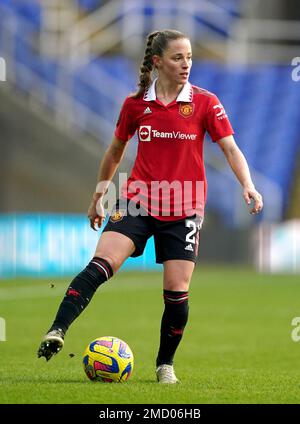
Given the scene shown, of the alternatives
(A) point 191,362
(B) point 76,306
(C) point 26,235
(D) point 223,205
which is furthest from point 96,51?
(B) point 76,306

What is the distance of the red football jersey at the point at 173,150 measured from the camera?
6.70 metres

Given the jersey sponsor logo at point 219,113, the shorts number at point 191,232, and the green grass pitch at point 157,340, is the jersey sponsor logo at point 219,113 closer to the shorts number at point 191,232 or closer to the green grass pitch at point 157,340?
the shorts number at point 191,232

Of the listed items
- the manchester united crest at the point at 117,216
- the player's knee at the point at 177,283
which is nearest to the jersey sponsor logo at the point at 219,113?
the manchester united crest at the point at 117,216

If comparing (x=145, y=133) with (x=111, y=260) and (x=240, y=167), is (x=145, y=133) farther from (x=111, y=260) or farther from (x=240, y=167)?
(x=111, y=260)

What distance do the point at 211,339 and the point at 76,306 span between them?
13.7 ft

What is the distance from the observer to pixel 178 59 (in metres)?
6.68

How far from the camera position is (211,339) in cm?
1047

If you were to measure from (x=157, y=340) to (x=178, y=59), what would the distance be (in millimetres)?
4241

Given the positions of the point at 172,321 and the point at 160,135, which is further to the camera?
the point at 172,321

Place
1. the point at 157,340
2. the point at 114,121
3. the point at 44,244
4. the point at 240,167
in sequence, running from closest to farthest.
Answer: the point at 240,167 < the point at 157,340 < the point at 44,244 < the point at 114,121

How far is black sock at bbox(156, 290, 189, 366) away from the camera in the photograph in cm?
673

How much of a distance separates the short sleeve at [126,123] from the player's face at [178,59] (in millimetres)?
354

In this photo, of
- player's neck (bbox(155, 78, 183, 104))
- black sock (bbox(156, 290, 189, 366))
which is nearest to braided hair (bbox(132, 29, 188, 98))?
player's neck (bbox(155, 78, 183, 104))

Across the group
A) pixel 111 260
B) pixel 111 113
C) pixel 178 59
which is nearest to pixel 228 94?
pixel 111 113
